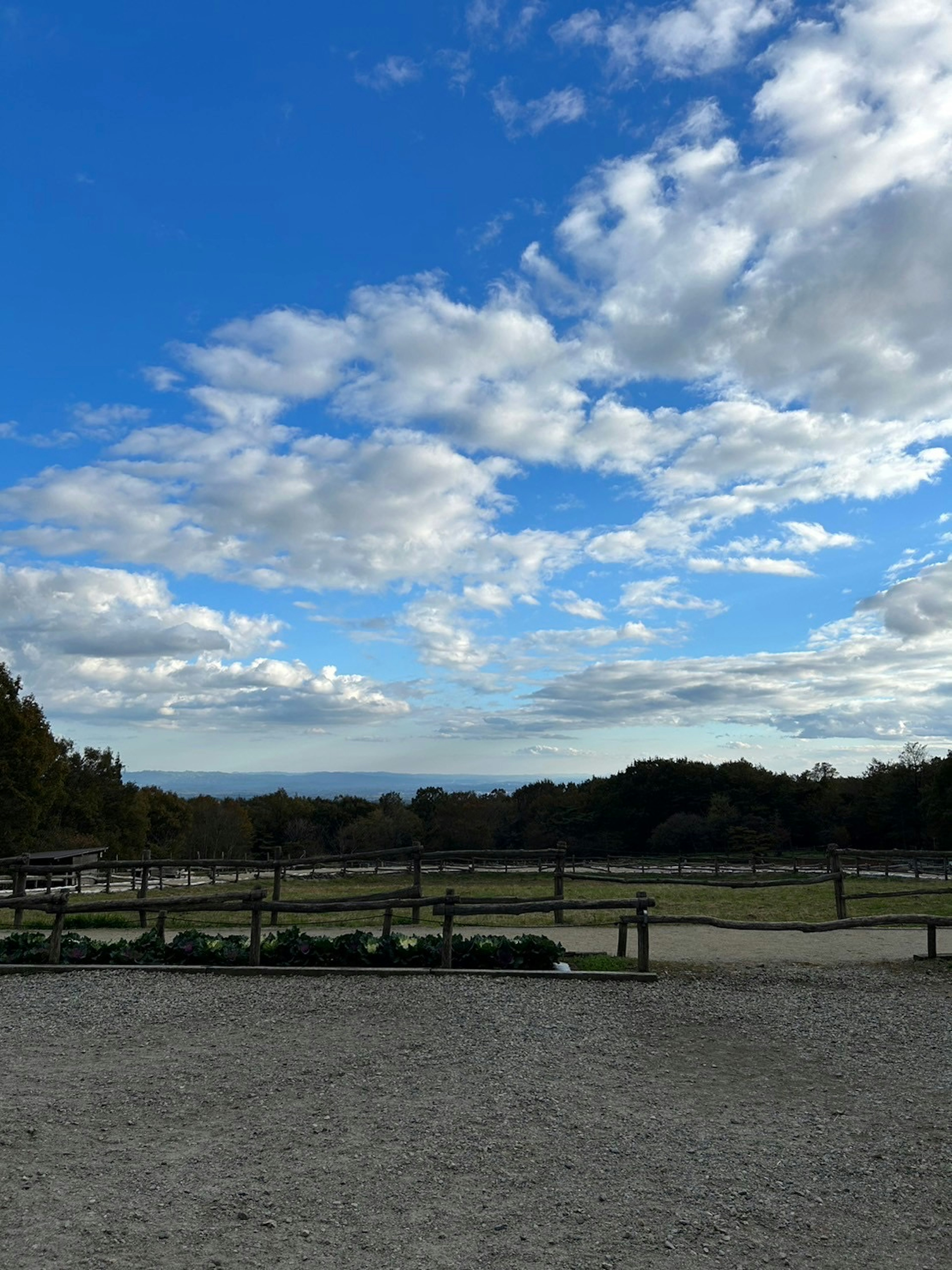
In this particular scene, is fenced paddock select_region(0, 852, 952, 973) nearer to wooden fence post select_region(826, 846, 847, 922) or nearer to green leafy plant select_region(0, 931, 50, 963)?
green leafy plant select_region(0, 931, 50, 963)

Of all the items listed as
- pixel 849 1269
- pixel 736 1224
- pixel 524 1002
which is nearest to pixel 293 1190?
pixel 736 1224

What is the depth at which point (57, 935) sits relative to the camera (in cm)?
Result: 1217

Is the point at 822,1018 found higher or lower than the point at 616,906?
lower

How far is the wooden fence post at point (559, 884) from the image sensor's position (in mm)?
16938

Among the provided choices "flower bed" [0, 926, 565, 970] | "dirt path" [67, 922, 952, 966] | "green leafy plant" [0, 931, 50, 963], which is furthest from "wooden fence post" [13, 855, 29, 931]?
"flower bed" [0, 926, 565, 970]

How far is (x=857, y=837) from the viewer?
173ft

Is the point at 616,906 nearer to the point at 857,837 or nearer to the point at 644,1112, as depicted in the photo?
the point at 644,1112

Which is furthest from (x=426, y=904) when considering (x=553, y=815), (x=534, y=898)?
(x=553, y=815)

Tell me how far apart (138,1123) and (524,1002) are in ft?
15.4

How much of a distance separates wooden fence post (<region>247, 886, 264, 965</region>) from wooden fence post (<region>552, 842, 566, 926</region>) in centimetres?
651

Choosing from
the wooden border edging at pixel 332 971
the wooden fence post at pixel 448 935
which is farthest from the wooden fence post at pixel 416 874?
the wooden border edging at pixel 332 971

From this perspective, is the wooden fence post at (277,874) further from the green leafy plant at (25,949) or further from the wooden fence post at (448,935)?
the wooden fence post at (448,935)

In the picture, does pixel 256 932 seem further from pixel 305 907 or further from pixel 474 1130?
pixel 474 1130

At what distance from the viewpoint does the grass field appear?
57.8ft
